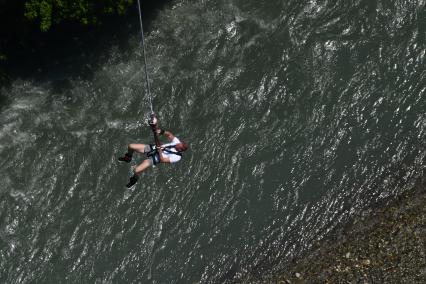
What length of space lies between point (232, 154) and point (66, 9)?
7541 millimetres

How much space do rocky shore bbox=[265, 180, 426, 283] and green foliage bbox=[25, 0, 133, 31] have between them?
1093cm

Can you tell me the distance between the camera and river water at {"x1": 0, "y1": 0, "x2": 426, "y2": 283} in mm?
22953

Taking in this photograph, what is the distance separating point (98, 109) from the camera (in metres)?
23.7

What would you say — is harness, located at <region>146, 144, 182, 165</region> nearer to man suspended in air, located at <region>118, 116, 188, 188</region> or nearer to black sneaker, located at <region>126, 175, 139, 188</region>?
man suspended in air, located at <region>118, 116, 188, 188</region>

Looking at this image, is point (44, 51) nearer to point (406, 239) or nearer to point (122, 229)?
point (122, 229)

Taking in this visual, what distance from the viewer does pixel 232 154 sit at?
23141 millimetres

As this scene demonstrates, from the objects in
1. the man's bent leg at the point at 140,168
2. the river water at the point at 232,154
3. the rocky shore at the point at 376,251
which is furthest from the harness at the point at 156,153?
the rocky shore at the point at 376,251

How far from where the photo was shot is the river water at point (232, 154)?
23.0m

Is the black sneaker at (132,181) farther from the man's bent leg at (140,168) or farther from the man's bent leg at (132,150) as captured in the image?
the man's bent leg at (132,150)

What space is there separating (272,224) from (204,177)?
2.94 meters

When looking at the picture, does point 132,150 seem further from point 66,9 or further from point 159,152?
point 66,9

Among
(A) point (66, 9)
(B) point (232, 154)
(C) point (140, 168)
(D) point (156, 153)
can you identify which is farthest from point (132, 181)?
(A) point (66, 9)

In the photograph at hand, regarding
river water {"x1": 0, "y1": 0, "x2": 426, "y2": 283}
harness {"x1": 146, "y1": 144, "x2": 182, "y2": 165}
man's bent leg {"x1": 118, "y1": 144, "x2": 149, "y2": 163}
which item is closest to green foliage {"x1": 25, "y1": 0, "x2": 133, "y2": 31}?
river water {"x1": 0, "y1": 0, "x2": 426, "y2": 283}

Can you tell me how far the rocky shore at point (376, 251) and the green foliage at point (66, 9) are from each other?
10.9 m
